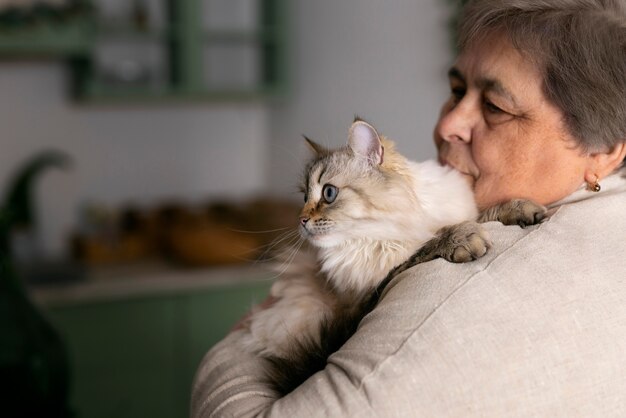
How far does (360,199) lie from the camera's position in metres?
1.26

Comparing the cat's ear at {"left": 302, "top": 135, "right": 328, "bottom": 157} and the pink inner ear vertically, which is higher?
the pink inner ear

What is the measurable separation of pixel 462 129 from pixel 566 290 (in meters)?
0.41

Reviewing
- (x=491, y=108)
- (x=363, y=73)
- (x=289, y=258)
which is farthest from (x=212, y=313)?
(x=491, y=108)

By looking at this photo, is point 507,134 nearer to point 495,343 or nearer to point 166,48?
point 495,343

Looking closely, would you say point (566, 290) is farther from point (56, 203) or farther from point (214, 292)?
point (56, 203)

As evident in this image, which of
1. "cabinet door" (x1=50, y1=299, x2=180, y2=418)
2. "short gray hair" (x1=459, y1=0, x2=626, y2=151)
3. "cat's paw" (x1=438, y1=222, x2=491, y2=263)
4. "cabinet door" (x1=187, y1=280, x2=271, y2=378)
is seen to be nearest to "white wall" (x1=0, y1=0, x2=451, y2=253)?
"cabinet door" (x1=187, y1=280, x2=271, y2=378)

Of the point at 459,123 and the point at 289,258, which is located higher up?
the point at 459,123

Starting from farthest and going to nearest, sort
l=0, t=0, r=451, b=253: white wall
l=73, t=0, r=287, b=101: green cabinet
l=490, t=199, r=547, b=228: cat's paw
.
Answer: l=73, t=0, r=287, b=101: green cabinet < l=0, t=0, r=451, b=253: white wall < l=490, t=199, r=547, b=228: cat's paw

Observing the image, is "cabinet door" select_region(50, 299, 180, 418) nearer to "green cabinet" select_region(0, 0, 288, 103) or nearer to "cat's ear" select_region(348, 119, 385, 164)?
"green cabinet" select_region(0, 0, 288, 103)

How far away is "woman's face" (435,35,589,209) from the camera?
1.21m

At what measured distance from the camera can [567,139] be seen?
3.98 ft

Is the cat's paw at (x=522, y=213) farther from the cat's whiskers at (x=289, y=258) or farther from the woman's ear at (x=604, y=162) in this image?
the cat's whiskers at (x=289, y=258)

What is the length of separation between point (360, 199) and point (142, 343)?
6.79 feet

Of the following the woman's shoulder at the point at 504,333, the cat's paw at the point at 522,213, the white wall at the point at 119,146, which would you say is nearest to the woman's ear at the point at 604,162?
the cat's paw at the point at 522,213
